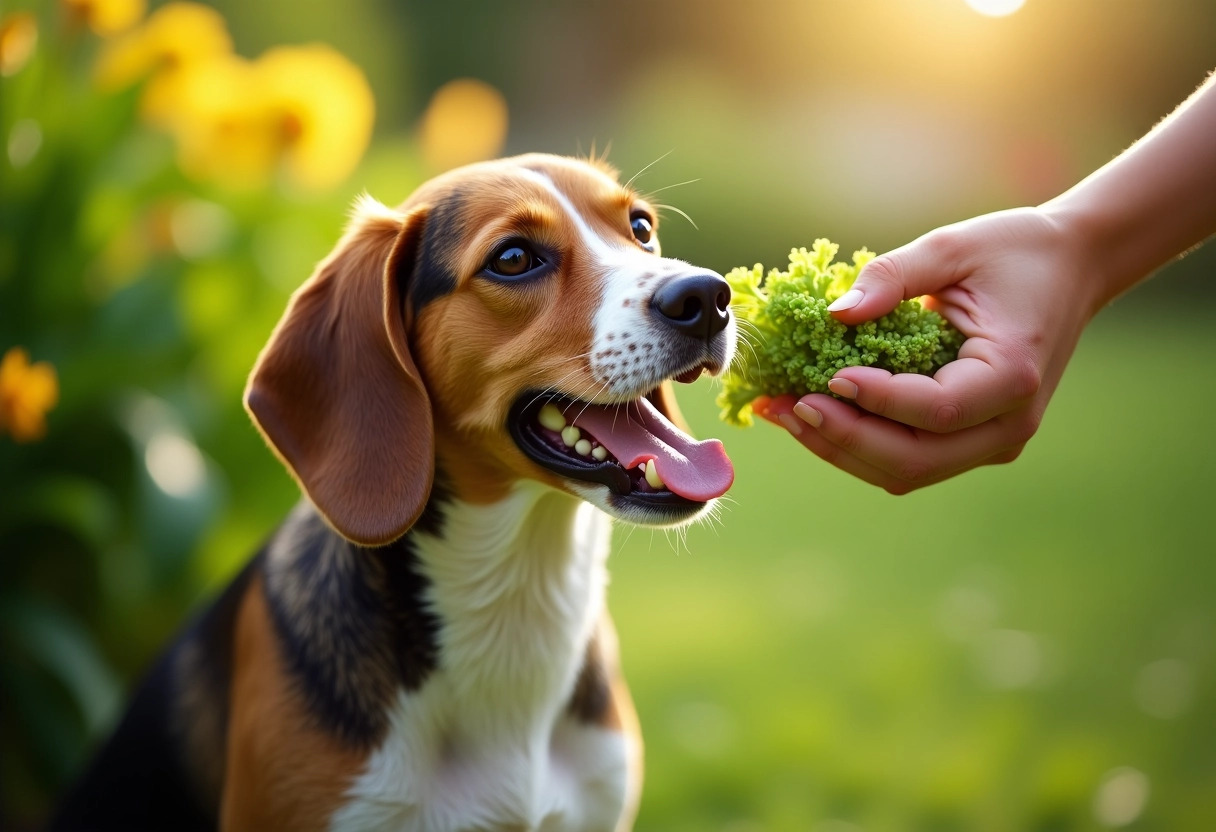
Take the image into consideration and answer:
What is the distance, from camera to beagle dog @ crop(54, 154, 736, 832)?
101 inches

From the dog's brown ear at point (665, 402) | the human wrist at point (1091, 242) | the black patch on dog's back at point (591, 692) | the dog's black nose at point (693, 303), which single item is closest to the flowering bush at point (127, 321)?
the black patch on dog's back at point (591, 692)

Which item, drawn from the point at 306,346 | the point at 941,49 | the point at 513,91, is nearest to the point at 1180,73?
the point at 941,49

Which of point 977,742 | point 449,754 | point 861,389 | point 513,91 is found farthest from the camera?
point 513,91

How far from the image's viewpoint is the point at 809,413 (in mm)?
2428

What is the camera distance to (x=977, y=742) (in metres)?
4.38

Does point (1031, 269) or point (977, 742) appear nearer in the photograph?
point (1031, 269)

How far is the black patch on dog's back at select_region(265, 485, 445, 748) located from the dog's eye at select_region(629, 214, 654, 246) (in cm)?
88

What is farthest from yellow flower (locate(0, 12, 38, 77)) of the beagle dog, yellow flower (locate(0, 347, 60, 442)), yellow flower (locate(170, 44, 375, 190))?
the beagle dog

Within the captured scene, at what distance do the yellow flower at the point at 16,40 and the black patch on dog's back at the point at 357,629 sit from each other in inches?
83.4

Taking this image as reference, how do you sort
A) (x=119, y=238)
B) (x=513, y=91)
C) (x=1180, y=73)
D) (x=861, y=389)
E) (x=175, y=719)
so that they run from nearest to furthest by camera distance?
(x=861, y=389), (x=175, y=719), (x=119, y=238), (x=1180, y=73), (x=513, y=91)

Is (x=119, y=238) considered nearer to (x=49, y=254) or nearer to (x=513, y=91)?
(x=49, y=254)

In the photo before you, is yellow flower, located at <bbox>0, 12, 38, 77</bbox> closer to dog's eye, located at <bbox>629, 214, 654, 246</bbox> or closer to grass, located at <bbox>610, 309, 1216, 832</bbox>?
dog's eye, located at <bbox>629, 214, 654, 246</bbox>

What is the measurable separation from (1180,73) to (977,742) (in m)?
9.53

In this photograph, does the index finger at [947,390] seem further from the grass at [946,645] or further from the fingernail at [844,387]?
the grass at [946,645]
